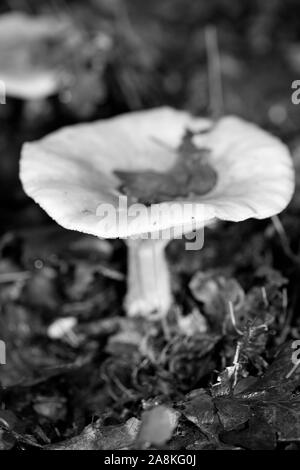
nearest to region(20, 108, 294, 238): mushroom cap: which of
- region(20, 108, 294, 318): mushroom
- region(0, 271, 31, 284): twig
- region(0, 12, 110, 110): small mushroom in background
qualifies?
region(20, 108, 294, 318): mushroom

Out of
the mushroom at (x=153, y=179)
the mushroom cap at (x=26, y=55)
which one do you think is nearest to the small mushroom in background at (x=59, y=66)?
the mushroom cap at (x=26, y=55)

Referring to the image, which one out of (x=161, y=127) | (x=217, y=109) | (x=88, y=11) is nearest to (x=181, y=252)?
(x=161, y=127)

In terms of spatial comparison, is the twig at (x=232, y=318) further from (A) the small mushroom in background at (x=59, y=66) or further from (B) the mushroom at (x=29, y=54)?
(B) the mushroom at (x=29, y=54)

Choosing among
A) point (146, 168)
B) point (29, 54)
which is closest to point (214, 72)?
point (29, 54)

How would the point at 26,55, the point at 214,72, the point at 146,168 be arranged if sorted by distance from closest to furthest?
the point at 146,168 → the point at 26,55 → the point at 214,72

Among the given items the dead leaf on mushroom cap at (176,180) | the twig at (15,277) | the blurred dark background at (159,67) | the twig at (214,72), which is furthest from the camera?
the twig at (214,72)

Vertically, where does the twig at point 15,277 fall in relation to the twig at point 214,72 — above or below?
below

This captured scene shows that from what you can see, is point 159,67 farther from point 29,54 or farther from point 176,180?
point 176,180

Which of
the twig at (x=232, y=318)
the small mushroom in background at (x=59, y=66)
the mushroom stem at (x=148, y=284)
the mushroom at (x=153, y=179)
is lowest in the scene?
the twig at (x=232, y=318)
